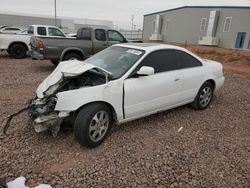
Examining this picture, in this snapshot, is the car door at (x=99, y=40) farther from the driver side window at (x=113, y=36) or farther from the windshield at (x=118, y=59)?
the windshield at (x=118, y=59)

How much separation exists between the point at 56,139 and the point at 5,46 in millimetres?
9351

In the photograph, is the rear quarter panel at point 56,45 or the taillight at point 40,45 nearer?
the taillight at point 40,45

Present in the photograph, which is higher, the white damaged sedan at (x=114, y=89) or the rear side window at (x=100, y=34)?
the rear side window at (x=100, y=34)

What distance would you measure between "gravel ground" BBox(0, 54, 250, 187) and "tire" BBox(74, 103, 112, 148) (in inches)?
6.3

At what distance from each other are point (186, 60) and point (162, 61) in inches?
29.0

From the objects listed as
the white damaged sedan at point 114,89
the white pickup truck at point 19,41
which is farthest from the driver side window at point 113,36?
the white damaged sedan at point 114,89

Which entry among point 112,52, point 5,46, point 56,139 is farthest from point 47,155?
point 5,46

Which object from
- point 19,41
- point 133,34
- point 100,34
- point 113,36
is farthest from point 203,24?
point 19,41

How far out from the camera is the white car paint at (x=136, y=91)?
10.3ft

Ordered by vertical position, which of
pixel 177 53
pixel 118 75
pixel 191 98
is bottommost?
pixel 191 98

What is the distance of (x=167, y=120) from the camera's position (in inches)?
177

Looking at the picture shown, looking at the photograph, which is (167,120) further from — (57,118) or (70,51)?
(70,51)

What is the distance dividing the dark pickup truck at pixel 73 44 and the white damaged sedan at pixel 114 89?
13.6ft

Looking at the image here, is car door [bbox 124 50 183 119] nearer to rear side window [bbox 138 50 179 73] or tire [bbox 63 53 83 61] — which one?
rear side window [bbox 138 50 179 73]
